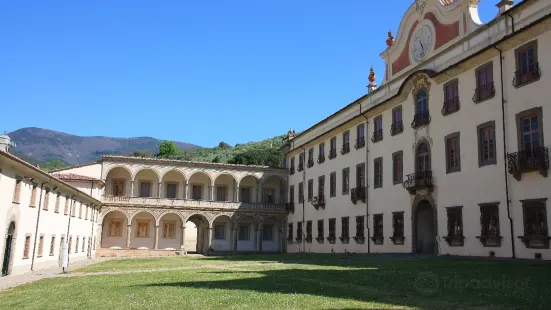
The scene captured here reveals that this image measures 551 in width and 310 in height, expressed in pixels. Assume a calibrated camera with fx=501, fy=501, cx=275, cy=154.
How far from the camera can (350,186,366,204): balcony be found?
3550 cm

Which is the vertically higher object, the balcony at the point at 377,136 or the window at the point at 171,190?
the balcony at the point at 377,136

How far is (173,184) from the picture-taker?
2095 inches

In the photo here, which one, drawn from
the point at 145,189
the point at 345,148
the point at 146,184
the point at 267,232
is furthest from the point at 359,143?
the point at 145,189

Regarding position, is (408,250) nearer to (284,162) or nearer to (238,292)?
(238,292)

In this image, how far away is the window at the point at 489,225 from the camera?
22688 mm

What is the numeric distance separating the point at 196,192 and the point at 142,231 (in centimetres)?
692

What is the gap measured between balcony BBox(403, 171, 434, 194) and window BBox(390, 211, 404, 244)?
1986 mm

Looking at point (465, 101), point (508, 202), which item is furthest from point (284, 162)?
point (508, 202)

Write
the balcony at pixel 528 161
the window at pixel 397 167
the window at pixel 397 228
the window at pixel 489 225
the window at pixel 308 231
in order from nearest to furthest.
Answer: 1. the balcony at pixel 528 161
2. the window at pixel 489 225
3. the window at pixel 397 228
4. the window at pixel 397 167
5. the window at pixel 308 231

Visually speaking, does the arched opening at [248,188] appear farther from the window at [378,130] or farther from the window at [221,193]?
the window at [378,130]

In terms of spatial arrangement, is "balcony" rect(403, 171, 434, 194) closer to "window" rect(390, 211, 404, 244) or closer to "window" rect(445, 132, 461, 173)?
"window" rect(445, 132, 461, 173)

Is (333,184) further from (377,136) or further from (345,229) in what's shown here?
(377,136)

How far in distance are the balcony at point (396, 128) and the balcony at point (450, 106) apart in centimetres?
444

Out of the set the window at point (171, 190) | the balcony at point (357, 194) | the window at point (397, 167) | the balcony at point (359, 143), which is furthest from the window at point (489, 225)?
the window at point (171, 190)
